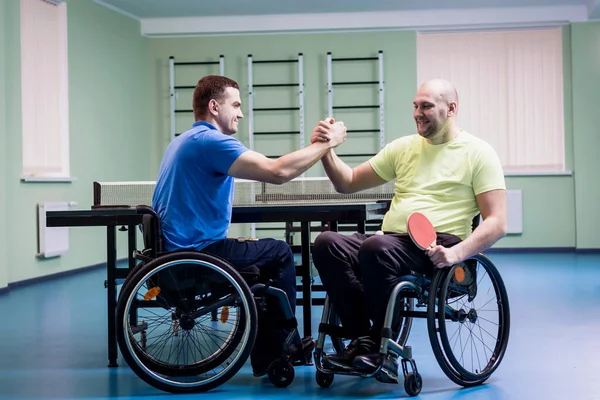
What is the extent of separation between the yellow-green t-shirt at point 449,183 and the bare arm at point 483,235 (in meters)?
0.04

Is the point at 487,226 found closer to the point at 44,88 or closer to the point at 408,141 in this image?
the point at 408,141

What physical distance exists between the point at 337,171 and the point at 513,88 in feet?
20.1

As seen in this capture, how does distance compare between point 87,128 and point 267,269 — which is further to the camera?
point 87,128

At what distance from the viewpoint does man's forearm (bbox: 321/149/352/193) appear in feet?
9.52

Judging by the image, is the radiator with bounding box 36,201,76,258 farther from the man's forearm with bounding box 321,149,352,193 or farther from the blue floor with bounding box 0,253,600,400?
the man's forearm with bounding box 321,149,352,193

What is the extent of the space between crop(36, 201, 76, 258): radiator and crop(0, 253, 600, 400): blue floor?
3.05ft

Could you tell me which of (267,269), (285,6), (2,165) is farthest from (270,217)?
(285,6)

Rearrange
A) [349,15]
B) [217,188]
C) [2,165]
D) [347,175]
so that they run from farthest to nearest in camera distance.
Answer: [349,15] → [2,165] → [347,175] → [217,188]

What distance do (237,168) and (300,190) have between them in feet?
3.74

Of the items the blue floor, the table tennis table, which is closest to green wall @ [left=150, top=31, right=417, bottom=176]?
the blue floor

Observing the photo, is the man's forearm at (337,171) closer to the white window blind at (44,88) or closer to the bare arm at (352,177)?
the bare arm at (352,177)

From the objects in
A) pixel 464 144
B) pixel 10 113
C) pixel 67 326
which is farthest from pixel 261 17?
pixel 464 144

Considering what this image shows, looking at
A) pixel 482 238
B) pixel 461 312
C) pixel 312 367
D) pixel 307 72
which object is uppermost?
pixel 307 72

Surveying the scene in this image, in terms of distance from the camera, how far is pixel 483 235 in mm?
2643
